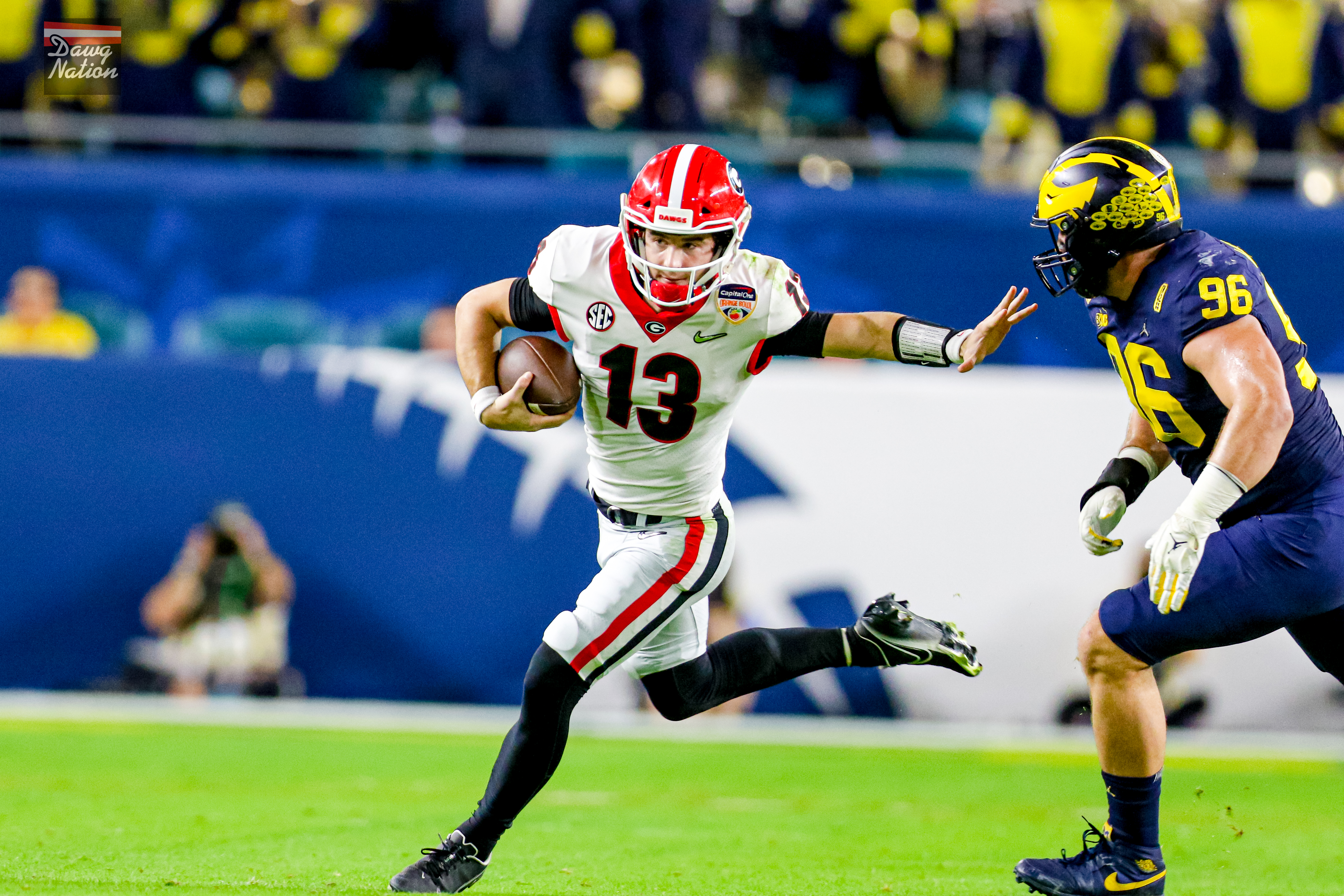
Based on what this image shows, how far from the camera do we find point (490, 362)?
15.2ft

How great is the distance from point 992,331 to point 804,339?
0.56 metres

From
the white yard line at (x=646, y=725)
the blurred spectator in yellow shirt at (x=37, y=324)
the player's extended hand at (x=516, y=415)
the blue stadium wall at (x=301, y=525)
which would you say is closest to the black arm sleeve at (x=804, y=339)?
the player's extended hand at (x=516, y=415)

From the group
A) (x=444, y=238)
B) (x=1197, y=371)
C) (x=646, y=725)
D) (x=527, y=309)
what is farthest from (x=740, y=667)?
(x=444, y=238)

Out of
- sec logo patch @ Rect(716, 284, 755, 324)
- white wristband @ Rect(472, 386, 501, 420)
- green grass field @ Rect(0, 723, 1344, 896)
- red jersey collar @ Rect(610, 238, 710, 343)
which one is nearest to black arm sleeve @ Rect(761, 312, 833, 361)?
sec logo patch @ Rect(716, 284, 755, 324)

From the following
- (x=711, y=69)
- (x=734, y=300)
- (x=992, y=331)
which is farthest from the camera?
(x=711, y=69)

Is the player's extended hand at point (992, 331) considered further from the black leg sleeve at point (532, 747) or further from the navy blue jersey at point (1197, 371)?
the black leg sleeve at point (532, 747)

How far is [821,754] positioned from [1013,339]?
3588 millimetres

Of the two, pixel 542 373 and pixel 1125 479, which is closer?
pixel 542 373

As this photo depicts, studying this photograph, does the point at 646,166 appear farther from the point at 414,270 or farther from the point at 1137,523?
the point at 414,270

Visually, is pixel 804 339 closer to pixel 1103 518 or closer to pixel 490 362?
pixel 490 362

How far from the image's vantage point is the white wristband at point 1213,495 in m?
4.08

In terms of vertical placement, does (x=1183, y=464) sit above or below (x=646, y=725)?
above

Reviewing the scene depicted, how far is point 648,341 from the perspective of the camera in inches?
182

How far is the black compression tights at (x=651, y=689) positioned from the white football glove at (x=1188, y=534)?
1112 millimetres
